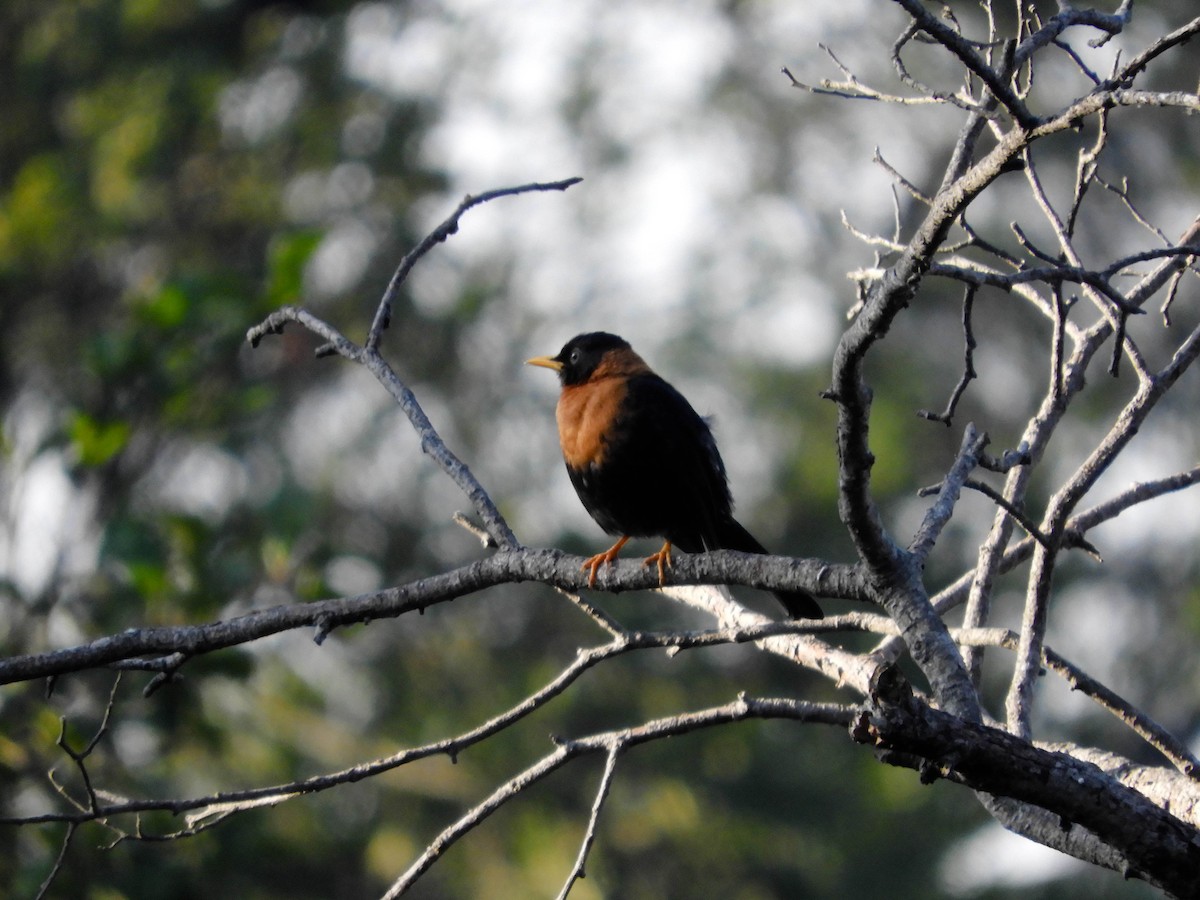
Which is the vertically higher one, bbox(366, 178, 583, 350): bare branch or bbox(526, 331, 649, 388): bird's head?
bbox(526, 331, 649, 388): bird's head

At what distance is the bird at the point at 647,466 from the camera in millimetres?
4543

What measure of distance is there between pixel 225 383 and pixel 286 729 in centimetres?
321

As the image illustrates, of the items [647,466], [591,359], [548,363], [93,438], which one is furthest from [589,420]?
[93,438]

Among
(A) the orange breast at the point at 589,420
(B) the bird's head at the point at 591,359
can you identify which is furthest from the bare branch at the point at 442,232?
(B) the bird's head at the point at 591,359

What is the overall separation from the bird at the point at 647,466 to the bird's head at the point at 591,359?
0.36 meters

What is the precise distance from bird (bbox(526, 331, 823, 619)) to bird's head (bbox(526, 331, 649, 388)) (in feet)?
1.18

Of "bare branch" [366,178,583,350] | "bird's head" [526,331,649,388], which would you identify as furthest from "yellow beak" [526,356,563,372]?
"bare branch" [366,178,583,350]

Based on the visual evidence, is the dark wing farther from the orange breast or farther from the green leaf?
the green leaf

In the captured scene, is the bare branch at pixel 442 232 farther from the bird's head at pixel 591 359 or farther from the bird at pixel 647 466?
the bird's head at pixel 591 359

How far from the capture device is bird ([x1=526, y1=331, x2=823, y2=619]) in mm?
4543

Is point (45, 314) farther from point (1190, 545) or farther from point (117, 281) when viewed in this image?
point (1190, 545)

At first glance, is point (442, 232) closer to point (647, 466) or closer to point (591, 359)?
point (647, 466)

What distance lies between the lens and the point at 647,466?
4.54 meters

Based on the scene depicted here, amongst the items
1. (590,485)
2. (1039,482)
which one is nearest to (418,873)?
(590,485)
